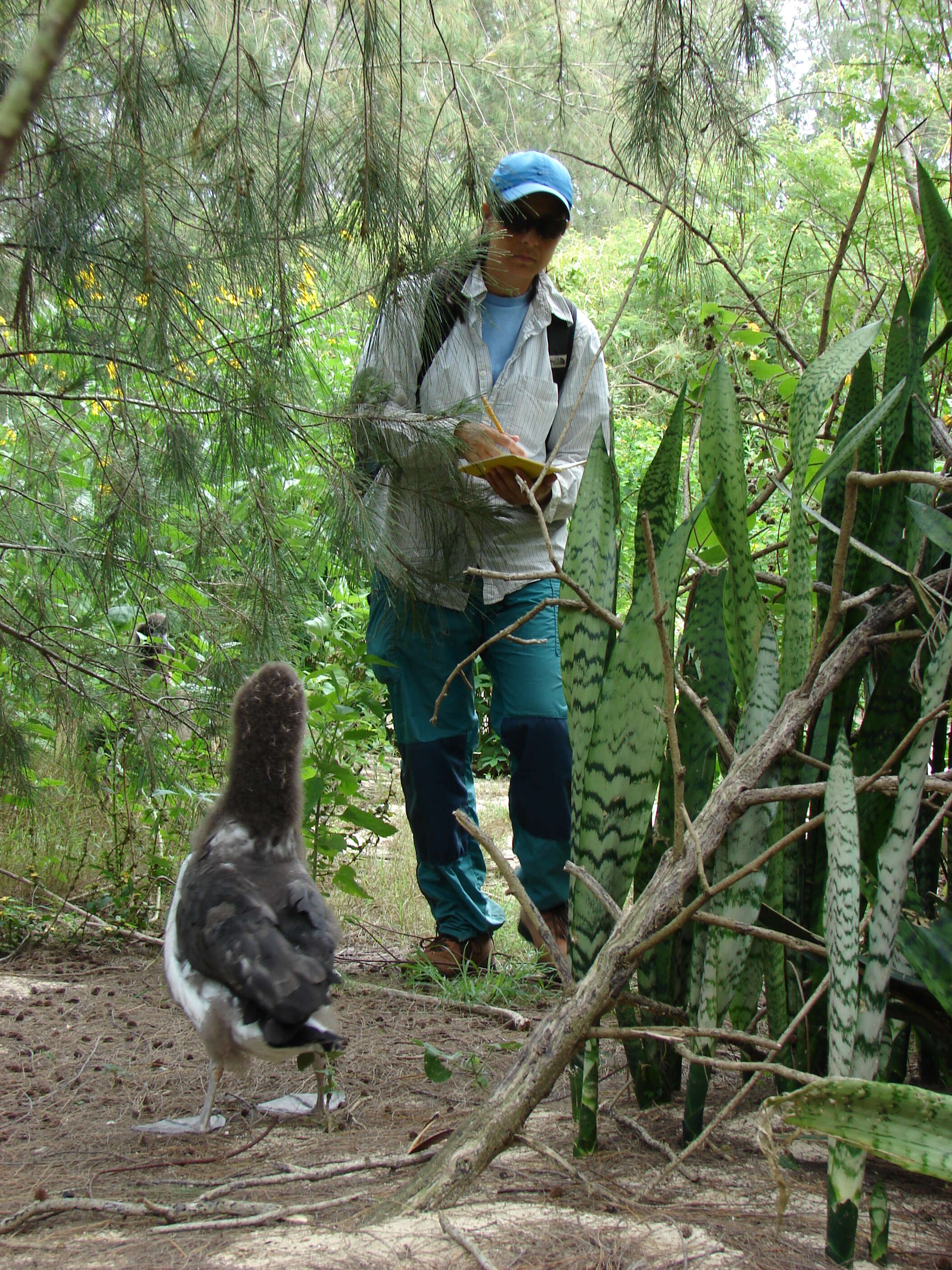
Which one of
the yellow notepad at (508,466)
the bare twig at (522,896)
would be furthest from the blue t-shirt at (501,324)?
the bare twig at (522,896)

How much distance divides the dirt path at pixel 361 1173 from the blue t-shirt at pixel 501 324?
199 centimetres

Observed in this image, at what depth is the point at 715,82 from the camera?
2926mm

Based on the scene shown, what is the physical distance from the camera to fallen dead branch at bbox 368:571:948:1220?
1.41 meters

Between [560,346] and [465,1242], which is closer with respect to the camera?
[465,1242]

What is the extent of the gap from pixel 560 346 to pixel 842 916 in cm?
238

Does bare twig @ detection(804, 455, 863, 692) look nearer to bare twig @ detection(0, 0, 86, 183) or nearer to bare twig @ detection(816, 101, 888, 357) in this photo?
bare twig @ detection(816, 101, 888, 357)

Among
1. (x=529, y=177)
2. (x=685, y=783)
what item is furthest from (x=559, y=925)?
(x=529, y=177)

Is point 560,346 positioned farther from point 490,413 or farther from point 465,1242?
point 465,1242

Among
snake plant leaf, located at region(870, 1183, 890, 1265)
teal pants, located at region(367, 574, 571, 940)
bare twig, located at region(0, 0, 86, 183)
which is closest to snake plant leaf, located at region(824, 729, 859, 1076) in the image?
snake plant leaf, located at region(870, 1183, 890, 1265)

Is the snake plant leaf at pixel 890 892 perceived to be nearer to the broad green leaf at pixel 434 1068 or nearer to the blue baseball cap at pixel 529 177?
the broad green leaf at pixel 434 1068

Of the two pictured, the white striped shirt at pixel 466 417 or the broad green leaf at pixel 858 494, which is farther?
the white striped shirt at pixel 466 417

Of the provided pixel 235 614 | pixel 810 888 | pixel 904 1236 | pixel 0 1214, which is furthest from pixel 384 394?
pixel 904 1236

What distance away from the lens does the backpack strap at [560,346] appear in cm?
327

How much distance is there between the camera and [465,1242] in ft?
4.11
